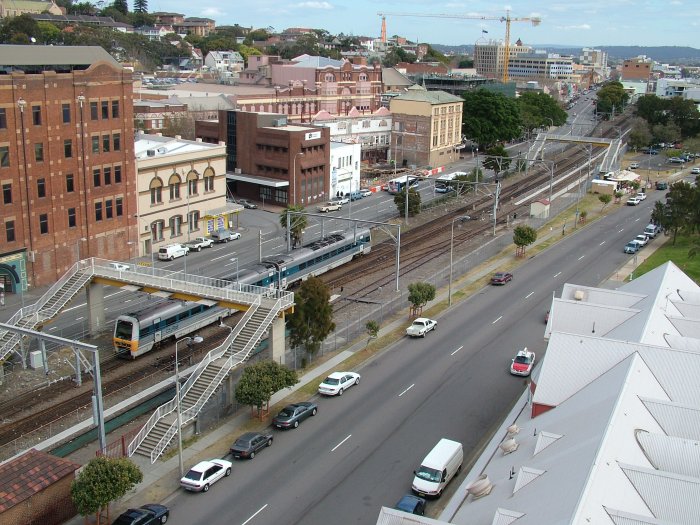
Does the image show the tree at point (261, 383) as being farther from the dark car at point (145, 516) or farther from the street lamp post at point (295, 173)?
the street lamp post at point (295, 173)

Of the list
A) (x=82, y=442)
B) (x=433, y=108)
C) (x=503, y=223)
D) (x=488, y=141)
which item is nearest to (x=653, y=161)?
(x=488, y=141)

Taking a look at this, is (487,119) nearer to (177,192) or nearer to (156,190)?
(177,192)

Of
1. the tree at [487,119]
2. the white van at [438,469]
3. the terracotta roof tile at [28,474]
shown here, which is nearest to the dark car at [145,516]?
the terracotta roof tile at [28,474]

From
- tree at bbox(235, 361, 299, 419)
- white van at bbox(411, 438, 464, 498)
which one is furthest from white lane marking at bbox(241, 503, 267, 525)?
tree at bbox(235, 361, 299, 419)

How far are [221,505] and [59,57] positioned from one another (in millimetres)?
42433

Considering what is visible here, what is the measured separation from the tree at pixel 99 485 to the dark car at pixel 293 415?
390 inches

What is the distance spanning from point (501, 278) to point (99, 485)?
43.4 metres

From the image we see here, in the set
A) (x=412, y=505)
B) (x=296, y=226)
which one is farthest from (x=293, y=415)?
(x=296, y=226)

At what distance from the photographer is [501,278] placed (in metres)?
65.4

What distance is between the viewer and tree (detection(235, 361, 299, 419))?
38094 mm

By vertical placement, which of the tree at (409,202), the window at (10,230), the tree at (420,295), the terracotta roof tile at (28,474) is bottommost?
the terracotta roof tile at (28,474)

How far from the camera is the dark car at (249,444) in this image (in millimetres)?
35312

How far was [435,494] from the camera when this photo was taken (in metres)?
32.2

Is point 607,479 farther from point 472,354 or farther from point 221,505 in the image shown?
point 472,354
